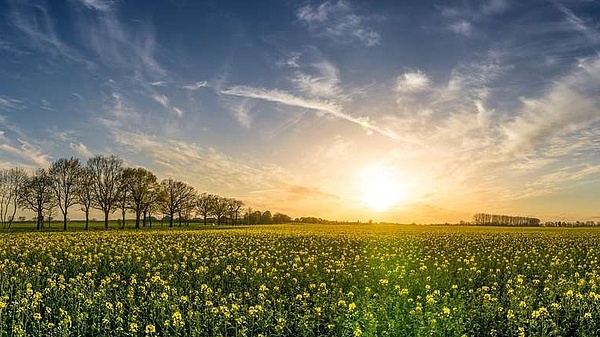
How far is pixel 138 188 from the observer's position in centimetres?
8012

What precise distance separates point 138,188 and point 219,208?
40329mm

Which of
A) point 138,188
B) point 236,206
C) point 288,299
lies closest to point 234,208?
point 236,206

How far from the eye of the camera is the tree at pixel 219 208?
117419mm

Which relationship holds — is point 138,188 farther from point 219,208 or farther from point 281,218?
point 281,218

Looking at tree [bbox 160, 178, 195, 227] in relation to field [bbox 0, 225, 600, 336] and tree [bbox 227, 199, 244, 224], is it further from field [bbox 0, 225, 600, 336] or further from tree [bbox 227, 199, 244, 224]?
field [bbox 0, 225, 600, 336]

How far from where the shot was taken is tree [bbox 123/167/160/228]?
79.7 m

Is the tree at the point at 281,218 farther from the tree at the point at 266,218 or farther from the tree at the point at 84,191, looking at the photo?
the tree at the point at 84,191

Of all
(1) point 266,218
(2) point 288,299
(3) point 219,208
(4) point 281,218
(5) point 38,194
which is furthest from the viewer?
(4) point 281,218

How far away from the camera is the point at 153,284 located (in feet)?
51.1

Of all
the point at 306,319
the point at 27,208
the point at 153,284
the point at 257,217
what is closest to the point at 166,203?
the point at 27,208

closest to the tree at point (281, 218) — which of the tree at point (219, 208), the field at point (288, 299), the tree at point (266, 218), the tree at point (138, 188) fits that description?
the tree at point (266, 218)

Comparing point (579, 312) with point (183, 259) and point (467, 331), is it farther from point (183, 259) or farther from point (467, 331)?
point (183, 259)

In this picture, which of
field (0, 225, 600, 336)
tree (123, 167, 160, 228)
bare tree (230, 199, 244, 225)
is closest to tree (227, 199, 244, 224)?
bare tree (230, 199, 244, 225)

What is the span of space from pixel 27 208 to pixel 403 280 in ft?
244
